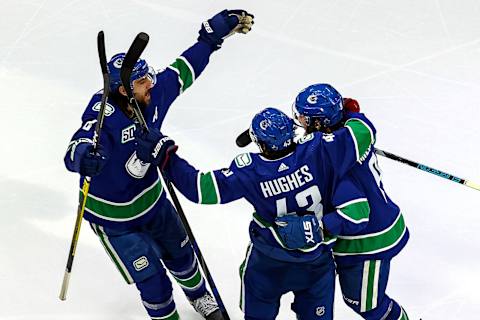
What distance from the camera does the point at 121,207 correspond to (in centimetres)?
330

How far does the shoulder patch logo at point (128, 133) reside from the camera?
3.17m

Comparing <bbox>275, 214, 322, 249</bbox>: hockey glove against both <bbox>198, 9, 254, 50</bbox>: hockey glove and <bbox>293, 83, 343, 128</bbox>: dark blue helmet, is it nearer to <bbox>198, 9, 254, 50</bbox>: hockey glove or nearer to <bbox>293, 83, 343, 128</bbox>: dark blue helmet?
<bbox>293, 83, 343, 128</bbox>: dark blue helmet

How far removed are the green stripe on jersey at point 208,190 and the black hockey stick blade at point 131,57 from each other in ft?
1.22

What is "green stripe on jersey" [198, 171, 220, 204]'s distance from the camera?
9.70ft

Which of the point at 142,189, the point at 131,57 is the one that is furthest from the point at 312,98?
the point at 142,189

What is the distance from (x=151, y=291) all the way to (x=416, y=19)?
3.16 meters

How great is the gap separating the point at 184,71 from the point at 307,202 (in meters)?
0.88

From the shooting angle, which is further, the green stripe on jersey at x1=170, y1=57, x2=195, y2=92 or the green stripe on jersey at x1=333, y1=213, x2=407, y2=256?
the green stripe on jersey at x1=170, y1=57, x2=195, y2=92

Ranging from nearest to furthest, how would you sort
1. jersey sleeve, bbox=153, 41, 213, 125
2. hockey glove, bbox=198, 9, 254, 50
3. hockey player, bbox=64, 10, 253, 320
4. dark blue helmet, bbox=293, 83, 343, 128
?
dark blue helmet, bbox=293, 83, 343, 128
hockey player, bbox=64, 10, 253, 320
jersey sleeve, bbox=153, 41, 213, 125
hockey glove, bbox=198, 9, 254, 50

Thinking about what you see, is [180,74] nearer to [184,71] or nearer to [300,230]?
[184,71]

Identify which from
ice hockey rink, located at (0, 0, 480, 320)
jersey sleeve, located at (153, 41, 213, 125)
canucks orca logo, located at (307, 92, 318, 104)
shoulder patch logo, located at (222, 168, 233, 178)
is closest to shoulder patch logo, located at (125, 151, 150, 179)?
jersey sleeve, located at (153, 41, 213, 125)

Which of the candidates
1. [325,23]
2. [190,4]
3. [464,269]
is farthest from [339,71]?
[464,269]

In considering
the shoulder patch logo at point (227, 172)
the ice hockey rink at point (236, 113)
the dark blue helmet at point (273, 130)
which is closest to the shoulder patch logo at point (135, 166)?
the shoulder patch logo at point (227, 172)

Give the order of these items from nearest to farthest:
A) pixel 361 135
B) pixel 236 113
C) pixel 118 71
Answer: pixel 361 135 < pixel 118 71 < pixel 236 113
